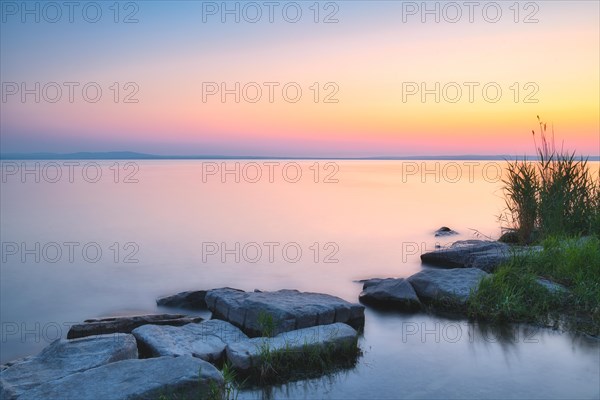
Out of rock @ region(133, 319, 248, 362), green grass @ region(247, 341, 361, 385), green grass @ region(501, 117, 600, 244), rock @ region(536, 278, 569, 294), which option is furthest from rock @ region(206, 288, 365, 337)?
green grass @ region(501, 117, 600, 244)

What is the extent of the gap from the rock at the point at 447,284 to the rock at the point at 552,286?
30.7 inches

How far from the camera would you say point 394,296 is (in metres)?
7.44

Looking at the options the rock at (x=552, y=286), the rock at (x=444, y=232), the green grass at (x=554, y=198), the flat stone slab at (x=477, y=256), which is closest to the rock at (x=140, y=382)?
the rock at (x=552, y=286)

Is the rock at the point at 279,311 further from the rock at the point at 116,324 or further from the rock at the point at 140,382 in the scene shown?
the rock at the point at 140,382

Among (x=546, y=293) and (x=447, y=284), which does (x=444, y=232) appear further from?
(x=546, y=293)

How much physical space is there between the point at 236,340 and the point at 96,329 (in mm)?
1917

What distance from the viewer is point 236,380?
191 inches

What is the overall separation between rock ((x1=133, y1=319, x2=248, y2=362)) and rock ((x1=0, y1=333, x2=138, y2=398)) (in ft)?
0.80

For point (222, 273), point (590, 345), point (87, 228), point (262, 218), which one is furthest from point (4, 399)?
point (262, 218)

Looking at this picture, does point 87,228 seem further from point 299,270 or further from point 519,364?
point 519,364

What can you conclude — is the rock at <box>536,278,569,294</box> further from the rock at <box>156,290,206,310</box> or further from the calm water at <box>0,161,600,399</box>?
the rock at <box>156,290,206,310</box>

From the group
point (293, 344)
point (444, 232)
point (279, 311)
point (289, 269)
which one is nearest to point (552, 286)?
point (279, 311)

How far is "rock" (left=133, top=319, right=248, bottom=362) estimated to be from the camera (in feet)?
17.3

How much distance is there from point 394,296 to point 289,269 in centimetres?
416
